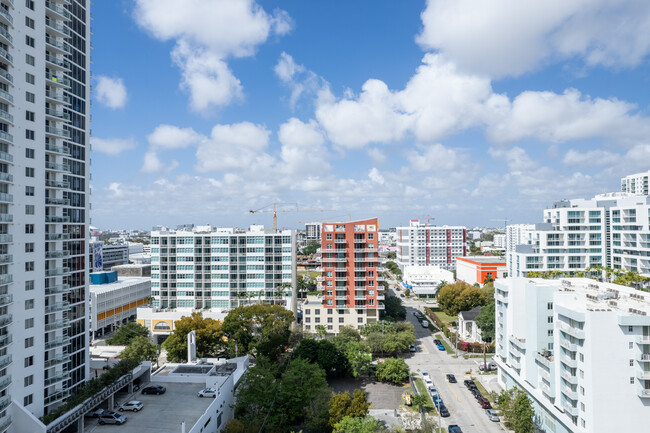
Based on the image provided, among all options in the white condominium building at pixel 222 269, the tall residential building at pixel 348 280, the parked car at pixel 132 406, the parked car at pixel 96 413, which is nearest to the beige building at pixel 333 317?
the tall residential building at pixel 348 280

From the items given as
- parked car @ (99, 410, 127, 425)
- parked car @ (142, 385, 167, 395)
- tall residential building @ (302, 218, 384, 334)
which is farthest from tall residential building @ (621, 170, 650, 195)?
Result: parked car @ (99, 410, 127, 425)

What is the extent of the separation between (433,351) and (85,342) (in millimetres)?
49091

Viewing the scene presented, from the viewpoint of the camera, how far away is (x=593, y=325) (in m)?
29.8

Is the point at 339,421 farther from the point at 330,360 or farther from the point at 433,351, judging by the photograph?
the point at 433,351

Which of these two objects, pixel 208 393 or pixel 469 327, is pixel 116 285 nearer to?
pixel 208 393

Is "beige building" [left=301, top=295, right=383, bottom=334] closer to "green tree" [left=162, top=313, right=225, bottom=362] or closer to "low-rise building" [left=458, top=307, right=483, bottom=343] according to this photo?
"low-rise building" [left=458, top=307, right=483, bottom=343]

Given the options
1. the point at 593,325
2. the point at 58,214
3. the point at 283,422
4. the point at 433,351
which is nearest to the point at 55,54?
the point at 58,214

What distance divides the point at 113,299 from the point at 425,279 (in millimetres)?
81748

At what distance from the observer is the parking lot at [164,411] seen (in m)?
33.3

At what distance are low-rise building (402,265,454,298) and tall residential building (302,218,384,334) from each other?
47.7 m

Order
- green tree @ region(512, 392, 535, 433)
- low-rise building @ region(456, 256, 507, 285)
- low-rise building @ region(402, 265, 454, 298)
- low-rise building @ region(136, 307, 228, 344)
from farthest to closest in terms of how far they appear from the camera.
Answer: low-rise building @ region(402, 265, 454, 298)
low-rise building @ region(456, 256, 507, 285)
low-rise building @ region(136, 307, 228, 344)
green tree @ region(512, 392, 535, 433)

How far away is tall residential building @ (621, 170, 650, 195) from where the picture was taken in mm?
135000

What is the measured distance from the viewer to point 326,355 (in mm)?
50719

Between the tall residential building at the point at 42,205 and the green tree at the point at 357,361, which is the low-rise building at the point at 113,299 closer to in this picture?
the tall residential building at the point at 42,205
